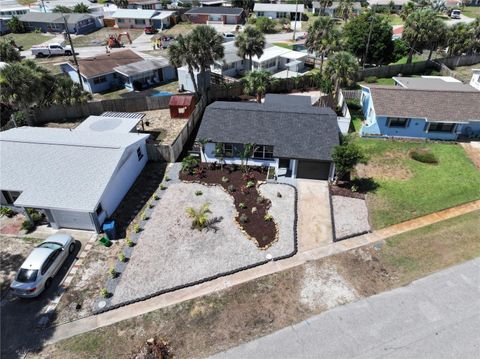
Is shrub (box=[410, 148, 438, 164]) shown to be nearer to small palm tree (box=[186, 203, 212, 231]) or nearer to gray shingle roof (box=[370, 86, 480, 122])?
gray shingle roof (box=[370, 86, 480, 122])

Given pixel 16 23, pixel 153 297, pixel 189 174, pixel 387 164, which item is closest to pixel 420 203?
pixel 387 164

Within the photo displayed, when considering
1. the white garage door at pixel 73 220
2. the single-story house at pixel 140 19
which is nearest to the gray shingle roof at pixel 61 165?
the white garage door at pixel 73 220

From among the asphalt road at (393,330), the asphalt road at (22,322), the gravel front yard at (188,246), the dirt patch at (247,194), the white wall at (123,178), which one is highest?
the white wall at (123,178)

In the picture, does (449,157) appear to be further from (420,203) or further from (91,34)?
(91,34)

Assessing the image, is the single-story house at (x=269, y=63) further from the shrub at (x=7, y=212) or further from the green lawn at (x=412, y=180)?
the shrub at (x=7, y=212)

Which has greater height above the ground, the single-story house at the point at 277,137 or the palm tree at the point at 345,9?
the palm tree at the point at 345,9

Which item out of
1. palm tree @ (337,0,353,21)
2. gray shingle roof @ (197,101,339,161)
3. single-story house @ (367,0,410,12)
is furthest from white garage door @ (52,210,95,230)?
single-story house @ (367,0,410,12)
